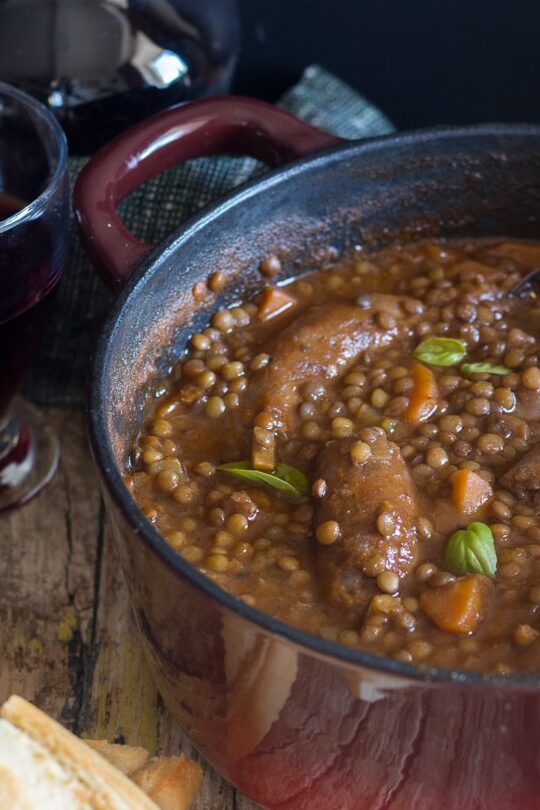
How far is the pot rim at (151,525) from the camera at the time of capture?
67.3 inches

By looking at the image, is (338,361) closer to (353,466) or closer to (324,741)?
(353,466)

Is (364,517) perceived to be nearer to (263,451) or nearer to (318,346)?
Result: (263,451)

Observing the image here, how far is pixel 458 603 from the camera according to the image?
2127 millimetres

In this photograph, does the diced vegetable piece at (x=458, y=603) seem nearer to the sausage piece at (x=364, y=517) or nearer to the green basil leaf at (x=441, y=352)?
the sausage piece at (x=364, y=517)

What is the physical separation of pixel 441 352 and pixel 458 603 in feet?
2.52

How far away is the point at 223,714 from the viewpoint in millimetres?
2104

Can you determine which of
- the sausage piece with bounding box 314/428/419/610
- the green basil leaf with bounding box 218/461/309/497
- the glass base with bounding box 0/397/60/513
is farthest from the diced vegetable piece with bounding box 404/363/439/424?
the glass base with bounding box 0/397/60/513

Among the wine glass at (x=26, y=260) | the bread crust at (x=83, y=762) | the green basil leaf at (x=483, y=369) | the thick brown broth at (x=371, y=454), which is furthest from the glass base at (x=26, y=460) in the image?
the green basil leaf at (x=483, y=369)

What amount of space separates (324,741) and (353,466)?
1.99 feet

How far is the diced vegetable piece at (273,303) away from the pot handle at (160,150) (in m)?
0.32

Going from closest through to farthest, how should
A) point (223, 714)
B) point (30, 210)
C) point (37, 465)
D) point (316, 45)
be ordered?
1. point (223, 714)
2. point (30, 210)
3. point (37, 465)
4. point (316, 45)

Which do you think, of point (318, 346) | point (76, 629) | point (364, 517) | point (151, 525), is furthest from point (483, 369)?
point (76, 629)

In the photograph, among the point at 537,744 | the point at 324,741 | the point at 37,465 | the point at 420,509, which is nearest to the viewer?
the point at 537,744

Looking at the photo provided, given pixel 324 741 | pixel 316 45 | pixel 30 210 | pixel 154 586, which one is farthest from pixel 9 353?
pixel 316 45
